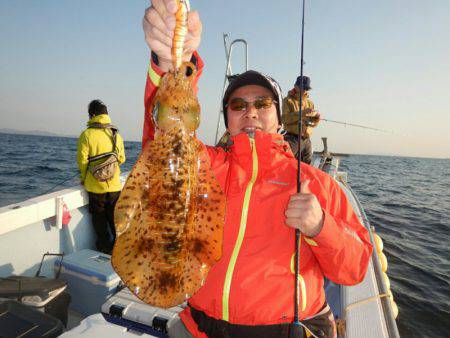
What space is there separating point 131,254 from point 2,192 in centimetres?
2110

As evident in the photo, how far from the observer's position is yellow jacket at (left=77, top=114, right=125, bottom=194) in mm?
6895

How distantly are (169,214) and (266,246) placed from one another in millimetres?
853

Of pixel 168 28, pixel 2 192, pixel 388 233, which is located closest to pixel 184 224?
pixel 168 28

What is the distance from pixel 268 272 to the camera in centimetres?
226

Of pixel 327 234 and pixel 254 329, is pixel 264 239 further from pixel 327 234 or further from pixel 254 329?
pixel 254 329

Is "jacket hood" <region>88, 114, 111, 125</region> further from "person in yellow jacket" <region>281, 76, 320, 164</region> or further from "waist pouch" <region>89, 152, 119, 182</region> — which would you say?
"person in yellow jacket" <region>281, 76, 320, 164</region>

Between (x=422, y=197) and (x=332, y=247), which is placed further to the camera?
(x=422, y=197)

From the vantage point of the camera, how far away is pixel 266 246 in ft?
7.63

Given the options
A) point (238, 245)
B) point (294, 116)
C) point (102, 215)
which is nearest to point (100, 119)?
point (102, 215)

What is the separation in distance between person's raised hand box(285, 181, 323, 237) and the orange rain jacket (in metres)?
0.06

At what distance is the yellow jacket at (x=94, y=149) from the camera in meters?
6.89

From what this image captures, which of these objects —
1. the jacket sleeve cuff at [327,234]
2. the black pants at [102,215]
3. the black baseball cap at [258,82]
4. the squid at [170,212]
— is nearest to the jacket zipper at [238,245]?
the squid at [170,212]

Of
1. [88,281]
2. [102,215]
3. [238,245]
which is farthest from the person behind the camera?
[102,215]

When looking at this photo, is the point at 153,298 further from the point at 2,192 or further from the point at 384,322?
the point at 2,192
